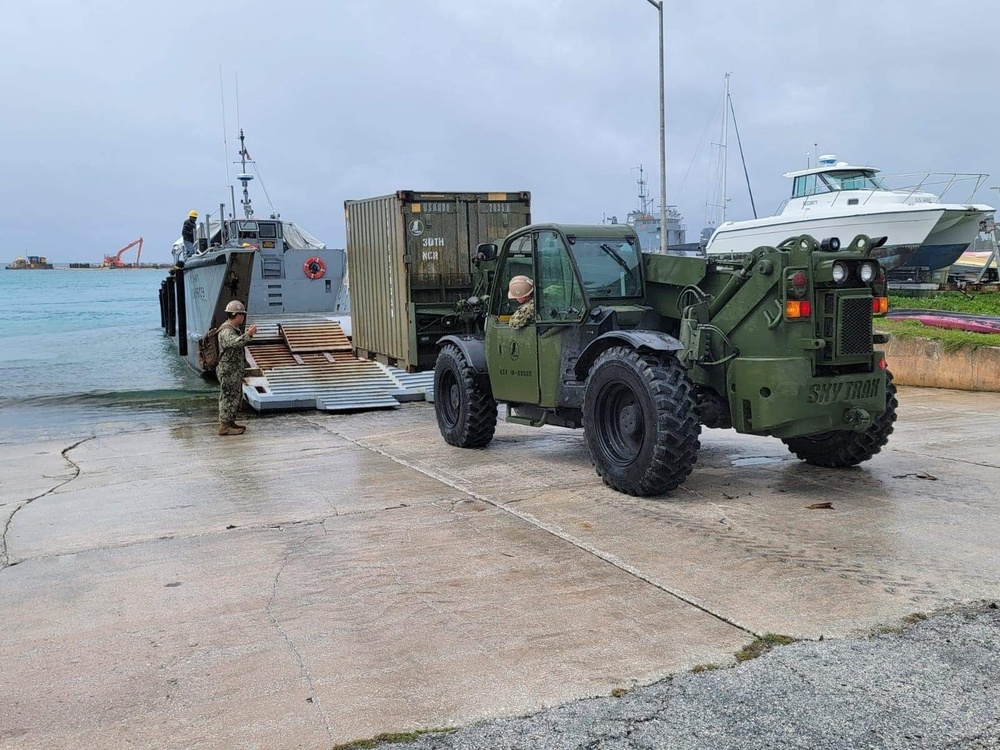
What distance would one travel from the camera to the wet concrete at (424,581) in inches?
149

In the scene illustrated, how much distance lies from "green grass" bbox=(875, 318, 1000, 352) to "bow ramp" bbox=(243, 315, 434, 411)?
6713 mm

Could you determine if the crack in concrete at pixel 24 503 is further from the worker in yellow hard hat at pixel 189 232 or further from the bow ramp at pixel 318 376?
the worker in yellow hard hat at pixel 189 232

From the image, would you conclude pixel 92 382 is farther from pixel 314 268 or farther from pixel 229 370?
pixel 229 370

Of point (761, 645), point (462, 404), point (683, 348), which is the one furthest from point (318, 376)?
point (761, 645)

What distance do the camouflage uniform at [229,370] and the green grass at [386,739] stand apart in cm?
889

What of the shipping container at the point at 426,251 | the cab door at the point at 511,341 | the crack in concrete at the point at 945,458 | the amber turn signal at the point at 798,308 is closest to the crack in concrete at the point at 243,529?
the cab door at the point at 511,341

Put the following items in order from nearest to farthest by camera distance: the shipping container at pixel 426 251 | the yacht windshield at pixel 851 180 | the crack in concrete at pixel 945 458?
the crack in concrete at pixel 945 458, the shipping container at pixel 426 251, the yacht windshield at pixel 851 180

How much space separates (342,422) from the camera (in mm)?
12383

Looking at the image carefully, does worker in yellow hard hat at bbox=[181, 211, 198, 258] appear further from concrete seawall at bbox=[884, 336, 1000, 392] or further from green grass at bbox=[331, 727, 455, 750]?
green grass at bbox=[331, 727, 455, 750]

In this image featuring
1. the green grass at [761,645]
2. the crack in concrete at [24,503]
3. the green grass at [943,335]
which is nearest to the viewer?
the green grass at [761,645]

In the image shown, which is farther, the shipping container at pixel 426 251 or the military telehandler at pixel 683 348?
the shipping container at pixel 426 251

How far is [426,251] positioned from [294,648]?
30.0 feet

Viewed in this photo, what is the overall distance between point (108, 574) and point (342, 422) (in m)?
6.85

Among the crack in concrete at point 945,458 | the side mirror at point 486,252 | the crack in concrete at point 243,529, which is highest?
the side mirror at point 486,252
